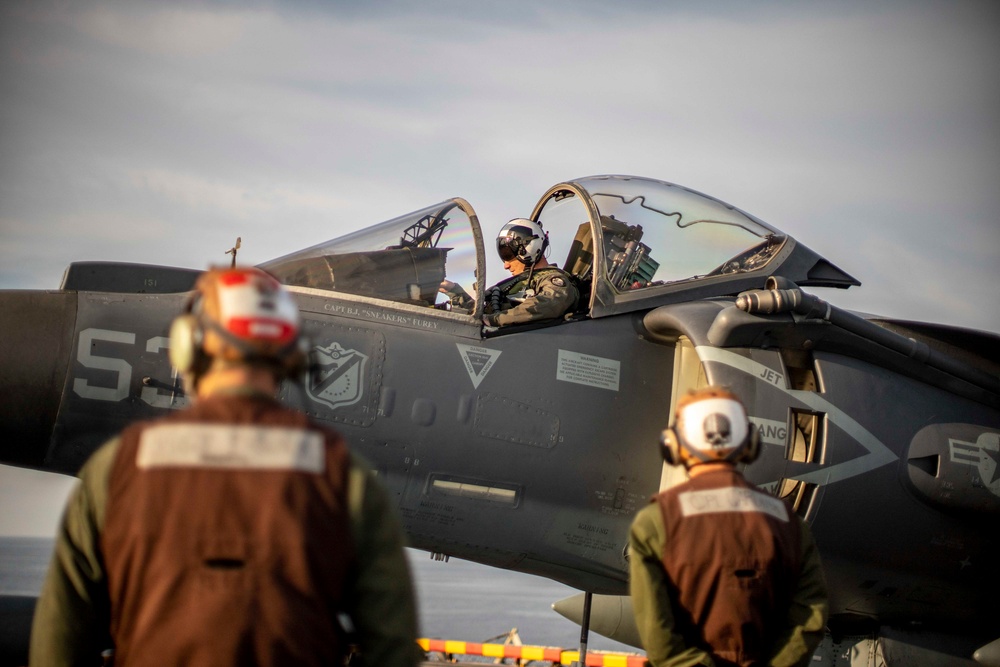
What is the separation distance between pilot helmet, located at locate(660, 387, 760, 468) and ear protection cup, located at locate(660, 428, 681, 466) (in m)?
0.04

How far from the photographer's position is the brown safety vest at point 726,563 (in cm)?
355

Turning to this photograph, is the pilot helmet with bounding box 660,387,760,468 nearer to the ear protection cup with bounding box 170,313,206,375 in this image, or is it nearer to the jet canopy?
the ear protection cup with bounding box 170,313,206,375

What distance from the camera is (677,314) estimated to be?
6.45m

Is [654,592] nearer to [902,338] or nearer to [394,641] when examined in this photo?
[394,641]

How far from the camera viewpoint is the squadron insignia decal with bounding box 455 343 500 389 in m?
6.05

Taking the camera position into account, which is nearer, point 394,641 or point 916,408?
point 394,641

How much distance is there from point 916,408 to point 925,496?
0.59 m

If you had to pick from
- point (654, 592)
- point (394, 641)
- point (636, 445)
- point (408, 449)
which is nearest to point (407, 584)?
point (394, 641)

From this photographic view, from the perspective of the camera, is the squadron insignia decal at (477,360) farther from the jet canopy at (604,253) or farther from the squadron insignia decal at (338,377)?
the squadron insignia decal at (338,377)

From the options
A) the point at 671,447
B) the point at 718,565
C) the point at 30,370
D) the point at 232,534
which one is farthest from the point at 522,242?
the point at 232,534

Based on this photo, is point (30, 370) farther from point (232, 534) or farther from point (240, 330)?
point (232, 534)

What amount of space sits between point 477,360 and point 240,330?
3.70 m

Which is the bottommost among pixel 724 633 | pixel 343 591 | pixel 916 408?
pixel 724 633

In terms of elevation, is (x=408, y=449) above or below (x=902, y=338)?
below
